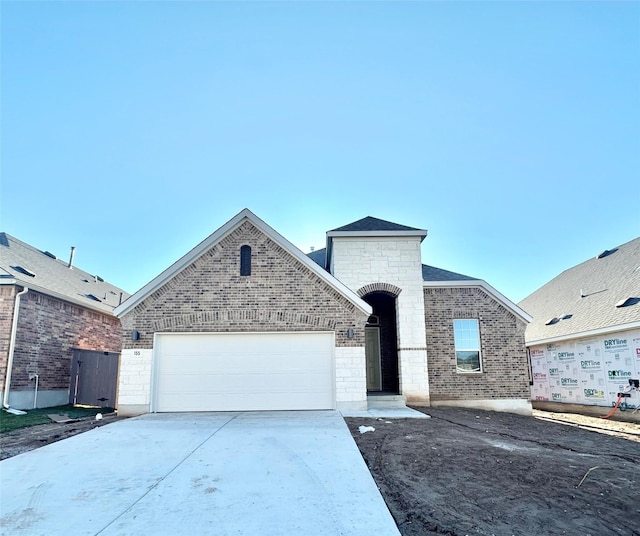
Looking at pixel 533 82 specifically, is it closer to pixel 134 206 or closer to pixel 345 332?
pixel 345 332

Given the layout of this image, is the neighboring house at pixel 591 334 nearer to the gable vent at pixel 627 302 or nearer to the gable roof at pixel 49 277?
the gable vent at pixel 627 302

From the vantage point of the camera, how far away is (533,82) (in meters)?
11.3

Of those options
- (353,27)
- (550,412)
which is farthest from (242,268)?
(550,412)

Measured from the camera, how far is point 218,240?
40.3 ft

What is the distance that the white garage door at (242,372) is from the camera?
1152cm

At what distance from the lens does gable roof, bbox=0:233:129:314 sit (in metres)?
13.6

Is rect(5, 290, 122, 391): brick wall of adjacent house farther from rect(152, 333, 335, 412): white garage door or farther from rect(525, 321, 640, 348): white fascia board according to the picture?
rect(525, 321, 640, 348): white fascia board

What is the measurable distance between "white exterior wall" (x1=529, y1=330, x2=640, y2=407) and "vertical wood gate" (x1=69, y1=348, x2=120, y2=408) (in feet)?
53.8

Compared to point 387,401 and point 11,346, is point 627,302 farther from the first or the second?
point 11,346

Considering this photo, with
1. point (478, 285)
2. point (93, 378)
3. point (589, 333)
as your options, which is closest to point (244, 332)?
point (93, 378)

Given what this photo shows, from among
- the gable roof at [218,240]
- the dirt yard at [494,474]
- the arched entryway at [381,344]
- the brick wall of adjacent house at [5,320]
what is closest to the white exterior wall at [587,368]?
the dirt yard at [494,474]

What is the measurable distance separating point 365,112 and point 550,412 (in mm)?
→ 13427

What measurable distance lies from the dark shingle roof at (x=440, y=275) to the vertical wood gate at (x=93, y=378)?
11.3 metres

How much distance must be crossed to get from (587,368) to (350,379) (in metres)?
9.18
